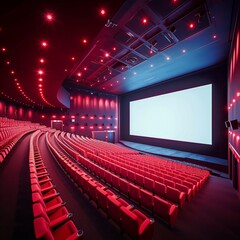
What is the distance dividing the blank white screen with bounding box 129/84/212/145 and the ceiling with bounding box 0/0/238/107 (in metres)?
1.95

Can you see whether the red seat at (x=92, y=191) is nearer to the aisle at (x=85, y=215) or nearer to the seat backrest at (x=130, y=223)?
the aisle at (x=85, y=215)

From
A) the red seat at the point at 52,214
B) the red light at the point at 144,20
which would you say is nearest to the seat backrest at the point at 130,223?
the red seat at the point at 52,214

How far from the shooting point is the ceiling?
2.30 metres

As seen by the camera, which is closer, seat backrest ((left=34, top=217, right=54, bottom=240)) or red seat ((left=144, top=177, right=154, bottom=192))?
seat backrest ((left=34, top=217, right=54, bottom=240))

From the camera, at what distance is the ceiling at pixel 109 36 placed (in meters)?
2.30

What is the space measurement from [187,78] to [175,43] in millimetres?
4242

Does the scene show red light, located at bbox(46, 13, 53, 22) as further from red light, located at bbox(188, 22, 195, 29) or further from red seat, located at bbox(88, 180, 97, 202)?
red light, located at bbox(188, 22, 195, 29)

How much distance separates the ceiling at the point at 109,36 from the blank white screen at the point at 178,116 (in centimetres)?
195

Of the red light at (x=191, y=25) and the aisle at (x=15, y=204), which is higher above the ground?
the red light at (x=191, y=25)

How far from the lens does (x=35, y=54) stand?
345 centimetres

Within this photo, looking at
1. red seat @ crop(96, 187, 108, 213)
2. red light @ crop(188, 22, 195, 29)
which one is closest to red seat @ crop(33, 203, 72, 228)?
red seat @ crop(96, 187, 108, 213)

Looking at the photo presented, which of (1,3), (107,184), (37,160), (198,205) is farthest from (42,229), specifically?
(1,3)

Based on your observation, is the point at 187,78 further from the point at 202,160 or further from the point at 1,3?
the point at 1,3

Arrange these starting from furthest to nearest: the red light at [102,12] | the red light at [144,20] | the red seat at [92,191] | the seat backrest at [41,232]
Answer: the red light at [144,20], the red light at [102,12], the red seat at [92,191], the seat backrest at [41,232]
